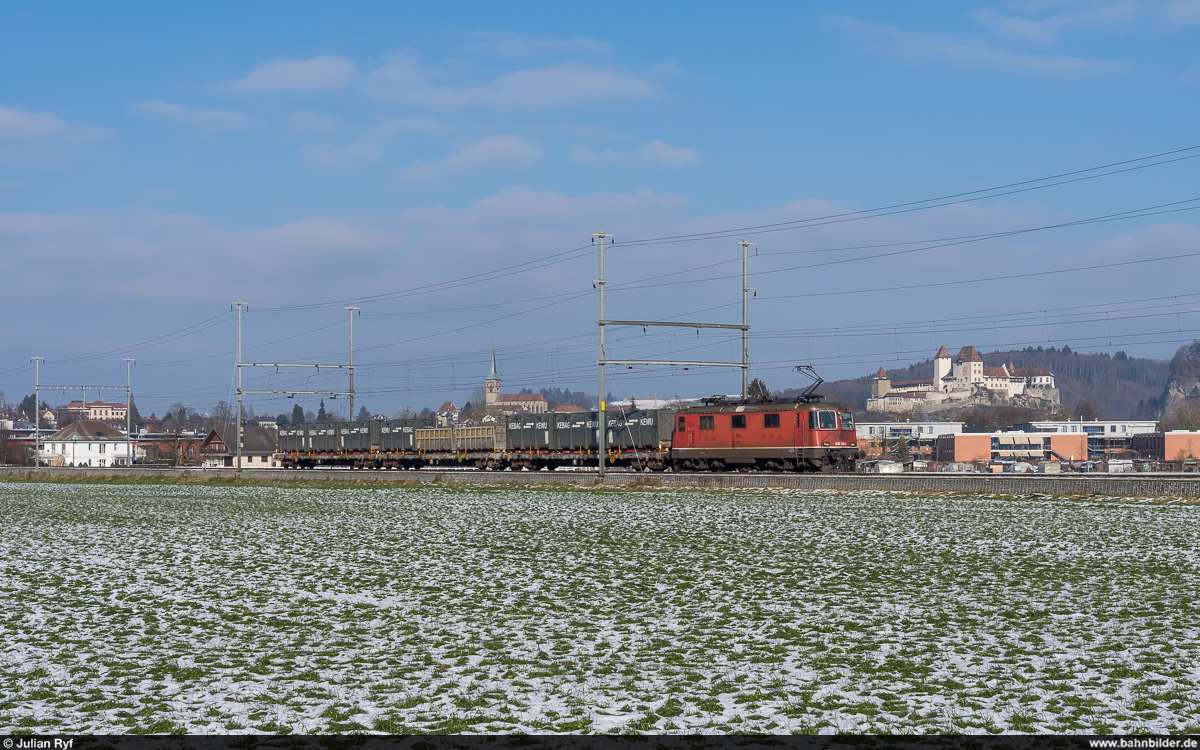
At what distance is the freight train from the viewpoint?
44656 millimetres

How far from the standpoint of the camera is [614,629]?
12438 mm

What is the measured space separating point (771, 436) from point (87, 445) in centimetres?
14691

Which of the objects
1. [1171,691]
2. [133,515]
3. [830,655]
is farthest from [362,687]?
[133,515]

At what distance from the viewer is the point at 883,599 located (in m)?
14.3

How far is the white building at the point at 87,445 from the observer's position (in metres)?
161

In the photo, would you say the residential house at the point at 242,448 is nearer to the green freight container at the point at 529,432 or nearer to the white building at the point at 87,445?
the white building at the point at 87,445

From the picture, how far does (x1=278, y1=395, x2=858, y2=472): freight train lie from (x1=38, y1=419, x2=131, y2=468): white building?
9552cm

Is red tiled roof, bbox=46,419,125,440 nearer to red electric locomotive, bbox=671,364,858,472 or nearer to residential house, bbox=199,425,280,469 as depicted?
residential house, bbox=199,425,280,469

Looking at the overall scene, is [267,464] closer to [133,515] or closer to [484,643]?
[133,515]

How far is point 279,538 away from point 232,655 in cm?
1413

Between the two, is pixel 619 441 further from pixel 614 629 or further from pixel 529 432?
pixel 614 629

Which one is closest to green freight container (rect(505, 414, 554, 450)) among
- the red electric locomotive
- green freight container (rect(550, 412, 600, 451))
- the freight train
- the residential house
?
the freight train

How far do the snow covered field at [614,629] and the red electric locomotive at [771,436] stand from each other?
733 inches

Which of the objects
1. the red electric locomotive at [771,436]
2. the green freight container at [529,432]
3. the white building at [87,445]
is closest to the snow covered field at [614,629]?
the red electric locomotive at [771,436]
